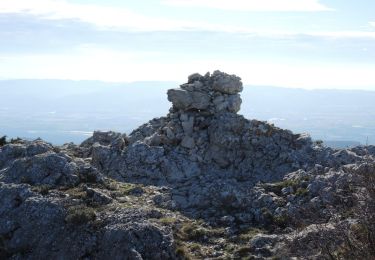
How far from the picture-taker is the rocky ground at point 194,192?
80.5ft

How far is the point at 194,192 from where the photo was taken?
33406 mm

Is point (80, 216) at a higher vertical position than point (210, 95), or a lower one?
lower

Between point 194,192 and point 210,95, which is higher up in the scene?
point 210,95

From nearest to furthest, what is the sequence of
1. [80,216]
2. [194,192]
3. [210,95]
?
[80,216] → [194,192] → [210,95]

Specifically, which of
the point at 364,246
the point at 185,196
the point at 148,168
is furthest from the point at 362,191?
the point at 148,168

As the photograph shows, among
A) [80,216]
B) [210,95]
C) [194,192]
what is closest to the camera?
[80,216]

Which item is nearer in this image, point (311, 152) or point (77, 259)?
point (77, 259)

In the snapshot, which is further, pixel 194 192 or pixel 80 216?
pixel 194 192

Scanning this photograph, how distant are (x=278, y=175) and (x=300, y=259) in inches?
555

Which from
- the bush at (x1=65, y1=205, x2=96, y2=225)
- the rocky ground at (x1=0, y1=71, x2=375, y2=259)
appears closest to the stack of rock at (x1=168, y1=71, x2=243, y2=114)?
the rocky ground at (x1=0, y1=71, x2=375, y2=259)

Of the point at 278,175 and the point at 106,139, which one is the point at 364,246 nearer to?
the point at 278,175

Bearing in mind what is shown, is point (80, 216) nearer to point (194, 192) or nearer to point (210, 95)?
point (194, 192)

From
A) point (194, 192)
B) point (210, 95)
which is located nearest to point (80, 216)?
point (194, 192)

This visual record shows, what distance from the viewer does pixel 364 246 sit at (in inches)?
781
